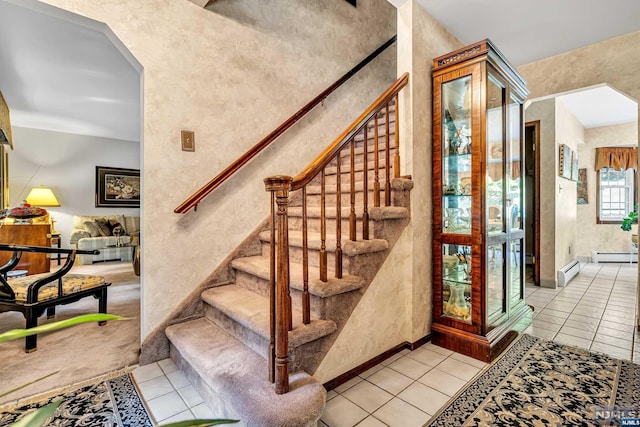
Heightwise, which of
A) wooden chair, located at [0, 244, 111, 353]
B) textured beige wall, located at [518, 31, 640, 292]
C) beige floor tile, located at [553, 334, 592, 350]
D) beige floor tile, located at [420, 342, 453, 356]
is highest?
textured beige wall, located at [518, 31, 640, 292]

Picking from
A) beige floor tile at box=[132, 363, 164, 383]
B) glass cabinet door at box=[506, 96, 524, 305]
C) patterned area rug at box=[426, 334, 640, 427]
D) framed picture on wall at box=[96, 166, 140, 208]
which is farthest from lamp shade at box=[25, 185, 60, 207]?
glass cabinet door at box=[506, 96, 524, 305]

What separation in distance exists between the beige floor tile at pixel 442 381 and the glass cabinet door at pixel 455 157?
1.04m

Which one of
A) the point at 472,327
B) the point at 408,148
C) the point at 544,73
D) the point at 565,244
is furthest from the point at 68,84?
the point at 565,244

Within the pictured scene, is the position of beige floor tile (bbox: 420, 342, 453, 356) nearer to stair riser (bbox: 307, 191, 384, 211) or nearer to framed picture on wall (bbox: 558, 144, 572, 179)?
stair riser (bbox: 307, 191, 384, 211)

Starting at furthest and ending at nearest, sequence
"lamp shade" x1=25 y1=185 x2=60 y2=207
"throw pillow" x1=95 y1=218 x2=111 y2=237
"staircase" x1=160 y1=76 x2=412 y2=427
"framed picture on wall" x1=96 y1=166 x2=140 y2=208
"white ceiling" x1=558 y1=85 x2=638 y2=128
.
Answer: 1. "framed picture on wall" x1=96 y1=166 x2=140 y2=208
2. "throw pillow" x1=95 y1=218 x2=111 y2=237
3. "lamp shade" x1=25 y1=185 x2=60 y2=207
4. "white ceiling" x1=558 y1=85 x2=638 y2=128
5. "staircase" x1=160 y1=76 x2=412 y2=427

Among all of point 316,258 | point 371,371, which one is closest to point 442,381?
point 371,371

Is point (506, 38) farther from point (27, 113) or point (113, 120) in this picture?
point (27, 113)

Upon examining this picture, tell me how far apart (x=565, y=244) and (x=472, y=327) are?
12.1 feet

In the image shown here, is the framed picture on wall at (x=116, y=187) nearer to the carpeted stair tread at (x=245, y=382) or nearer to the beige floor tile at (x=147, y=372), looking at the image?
the beige floor tile at (x=147, y=372)

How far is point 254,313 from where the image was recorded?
1.84 meters

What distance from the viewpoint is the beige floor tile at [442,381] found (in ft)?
6.07

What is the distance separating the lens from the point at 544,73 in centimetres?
331

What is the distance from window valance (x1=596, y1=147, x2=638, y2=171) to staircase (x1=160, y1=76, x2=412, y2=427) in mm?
6536

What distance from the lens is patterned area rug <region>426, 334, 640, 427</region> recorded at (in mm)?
1589
